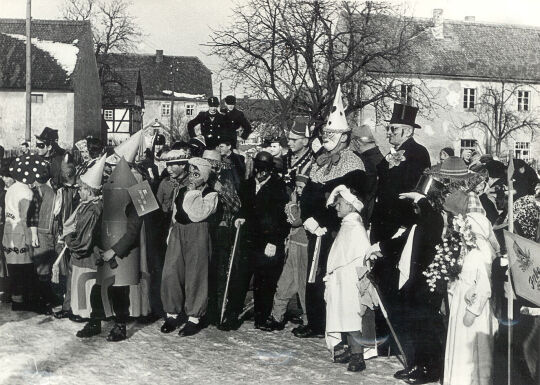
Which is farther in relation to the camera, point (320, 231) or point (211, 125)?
point (211, 125)

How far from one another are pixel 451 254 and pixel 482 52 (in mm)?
38834

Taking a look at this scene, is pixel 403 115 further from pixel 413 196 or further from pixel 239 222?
pixel 239 222

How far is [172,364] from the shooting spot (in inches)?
234

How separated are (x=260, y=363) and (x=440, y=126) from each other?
36.6 meters

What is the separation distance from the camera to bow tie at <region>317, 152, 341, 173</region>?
6480mm

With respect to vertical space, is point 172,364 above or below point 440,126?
below

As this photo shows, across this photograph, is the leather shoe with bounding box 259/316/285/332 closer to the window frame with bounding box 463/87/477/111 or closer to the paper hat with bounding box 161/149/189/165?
the paper hat with bounding box 161/149/189/165

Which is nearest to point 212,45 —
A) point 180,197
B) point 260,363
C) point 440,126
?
point 180,197

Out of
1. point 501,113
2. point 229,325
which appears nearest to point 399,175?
point 229,325

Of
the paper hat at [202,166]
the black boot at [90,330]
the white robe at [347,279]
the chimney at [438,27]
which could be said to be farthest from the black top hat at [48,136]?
the chimney at [438,27]

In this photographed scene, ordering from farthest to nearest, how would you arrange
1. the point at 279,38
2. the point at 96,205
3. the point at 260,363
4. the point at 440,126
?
the point at 440,126
the point at 279,38
the point at 96,205
the point at 260,363

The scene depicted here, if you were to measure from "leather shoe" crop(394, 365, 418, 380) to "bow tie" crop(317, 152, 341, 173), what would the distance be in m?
1.96

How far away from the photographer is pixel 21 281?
798 centimetres

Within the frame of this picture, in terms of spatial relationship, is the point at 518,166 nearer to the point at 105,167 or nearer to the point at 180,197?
the point at 180,197
